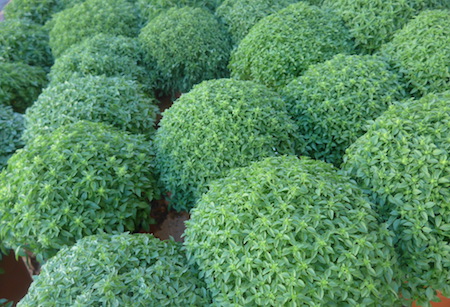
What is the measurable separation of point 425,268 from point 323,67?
157cm

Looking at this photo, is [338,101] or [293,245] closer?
[293,245]

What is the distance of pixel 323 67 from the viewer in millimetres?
2916

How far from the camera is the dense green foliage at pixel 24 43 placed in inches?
159

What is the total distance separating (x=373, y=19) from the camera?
326 cm

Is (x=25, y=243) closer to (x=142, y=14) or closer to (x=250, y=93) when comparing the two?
(x=250, y=93)

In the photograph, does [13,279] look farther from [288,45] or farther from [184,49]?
[288,45]

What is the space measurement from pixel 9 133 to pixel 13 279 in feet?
3.78

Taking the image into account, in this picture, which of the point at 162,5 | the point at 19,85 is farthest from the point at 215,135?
the point at 162,5

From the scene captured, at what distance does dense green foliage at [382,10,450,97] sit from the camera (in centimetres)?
271

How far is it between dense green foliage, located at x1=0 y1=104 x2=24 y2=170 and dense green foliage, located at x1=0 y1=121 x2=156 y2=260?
0.56 m

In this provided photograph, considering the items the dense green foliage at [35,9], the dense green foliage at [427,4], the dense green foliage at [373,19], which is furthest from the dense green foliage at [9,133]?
the dense green foliage at [427,4]

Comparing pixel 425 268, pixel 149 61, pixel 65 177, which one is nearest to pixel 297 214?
pixel 425 268

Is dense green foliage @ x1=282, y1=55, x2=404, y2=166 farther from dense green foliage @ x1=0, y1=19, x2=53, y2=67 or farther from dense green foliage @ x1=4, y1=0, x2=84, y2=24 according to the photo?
dense green foliage @ x1=4, y1=0, x2=84, y2=24

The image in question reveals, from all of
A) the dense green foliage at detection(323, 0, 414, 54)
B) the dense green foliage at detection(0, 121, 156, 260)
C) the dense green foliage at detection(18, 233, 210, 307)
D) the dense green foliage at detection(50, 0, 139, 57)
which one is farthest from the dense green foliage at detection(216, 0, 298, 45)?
the dense green foliage at detection(18, 233, 210, 307)
